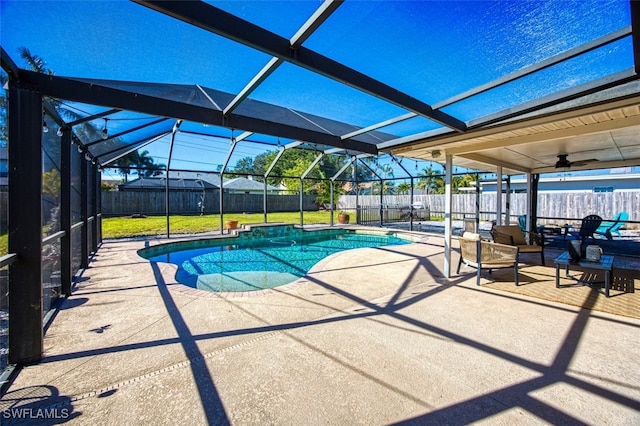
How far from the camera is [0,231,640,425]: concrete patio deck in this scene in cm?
191

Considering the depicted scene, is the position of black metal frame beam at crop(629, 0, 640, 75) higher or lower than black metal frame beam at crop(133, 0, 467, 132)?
lower

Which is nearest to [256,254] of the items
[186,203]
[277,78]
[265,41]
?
[277,78]

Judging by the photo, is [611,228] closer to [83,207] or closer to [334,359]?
[334,359]

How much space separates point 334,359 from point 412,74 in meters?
3.27

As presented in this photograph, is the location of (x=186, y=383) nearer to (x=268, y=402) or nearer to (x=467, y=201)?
(x=268, y=402)

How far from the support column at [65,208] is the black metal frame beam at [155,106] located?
3.19ft

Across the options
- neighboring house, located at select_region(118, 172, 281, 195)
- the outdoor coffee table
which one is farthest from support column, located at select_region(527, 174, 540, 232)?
neighboring house, located at select_region(118, 172, 281, 195)

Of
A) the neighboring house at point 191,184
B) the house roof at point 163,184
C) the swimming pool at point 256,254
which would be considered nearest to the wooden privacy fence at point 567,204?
the swimming pool at point 256,254

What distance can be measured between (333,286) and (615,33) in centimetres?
430

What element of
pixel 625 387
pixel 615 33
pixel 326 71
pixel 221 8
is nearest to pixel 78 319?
pixel 221 8

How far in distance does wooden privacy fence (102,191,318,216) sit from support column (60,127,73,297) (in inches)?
452

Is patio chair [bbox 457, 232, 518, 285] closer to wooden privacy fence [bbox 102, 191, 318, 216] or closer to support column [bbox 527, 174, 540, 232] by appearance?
support column [bbox 527, 174, 540, 232]

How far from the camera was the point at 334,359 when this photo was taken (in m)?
2.51

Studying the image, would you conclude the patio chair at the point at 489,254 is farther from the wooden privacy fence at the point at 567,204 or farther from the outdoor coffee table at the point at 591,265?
the wooden privacy fence at the point at 567,204
